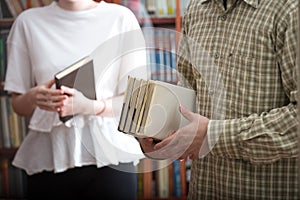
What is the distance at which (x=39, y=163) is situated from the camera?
1943mm

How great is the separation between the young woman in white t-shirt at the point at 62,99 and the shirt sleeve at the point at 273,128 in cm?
55

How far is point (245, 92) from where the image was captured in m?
1.23

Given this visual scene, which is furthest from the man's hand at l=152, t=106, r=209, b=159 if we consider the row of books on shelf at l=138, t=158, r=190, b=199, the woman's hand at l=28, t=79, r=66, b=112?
the row of books on shelf at l=138, t=158, r=190, b=199

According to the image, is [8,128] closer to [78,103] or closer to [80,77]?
[78,103]

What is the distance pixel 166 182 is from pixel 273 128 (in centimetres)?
141

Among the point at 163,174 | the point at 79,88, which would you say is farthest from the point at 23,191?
the point at 79,88

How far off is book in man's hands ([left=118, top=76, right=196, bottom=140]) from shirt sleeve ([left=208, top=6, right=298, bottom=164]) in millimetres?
86

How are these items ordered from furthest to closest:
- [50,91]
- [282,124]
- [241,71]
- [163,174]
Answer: [163,174] → [50,91] → [241,71] → [282,124]

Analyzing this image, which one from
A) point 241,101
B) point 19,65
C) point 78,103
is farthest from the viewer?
point 19,65

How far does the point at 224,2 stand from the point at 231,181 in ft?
1.38

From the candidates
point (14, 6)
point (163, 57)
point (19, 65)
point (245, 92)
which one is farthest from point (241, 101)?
point (14, 6)

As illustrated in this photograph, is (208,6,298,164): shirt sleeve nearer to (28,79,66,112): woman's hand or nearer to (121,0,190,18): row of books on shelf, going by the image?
(28,79,66,112): woman's hand

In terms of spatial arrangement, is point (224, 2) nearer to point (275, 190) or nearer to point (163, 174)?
point (275, 190)

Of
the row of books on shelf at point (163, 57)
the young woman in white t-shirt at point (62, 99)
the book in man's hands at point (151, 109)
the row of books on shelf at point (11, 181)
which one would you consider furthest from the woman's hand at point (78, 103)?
the row of books on shelf at point (11, 181)
